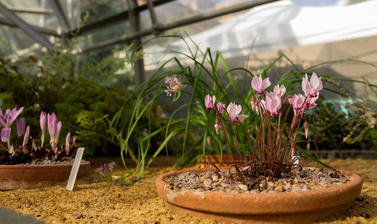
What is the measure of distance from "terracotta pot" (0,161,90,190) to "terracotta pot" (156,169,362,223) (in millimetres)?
1077

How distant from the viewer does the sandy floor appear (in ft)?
3.71

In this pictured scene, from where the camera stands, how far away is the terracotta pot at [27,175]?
1761 millimetres

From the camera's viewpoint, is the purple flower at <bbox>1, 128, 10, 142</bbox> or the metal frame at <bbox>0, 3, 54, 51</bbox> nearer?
the purple flower at <bbox>1, 128, 10, 142</bbox>

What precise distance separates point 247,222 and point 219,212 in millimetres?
91

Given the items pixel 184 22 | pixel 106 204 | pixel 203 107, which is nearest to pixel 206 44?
pixel 184 22

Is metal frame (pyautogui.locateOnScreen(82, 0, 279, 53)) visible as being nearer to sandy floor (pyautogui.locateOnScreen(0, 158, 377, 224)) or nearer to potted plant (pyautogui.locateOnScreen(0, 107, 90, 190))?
sandy floor (pyautogui.locateOnScreen(0, 158, 377, 224))

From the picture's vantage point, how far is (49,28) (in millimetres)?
5355

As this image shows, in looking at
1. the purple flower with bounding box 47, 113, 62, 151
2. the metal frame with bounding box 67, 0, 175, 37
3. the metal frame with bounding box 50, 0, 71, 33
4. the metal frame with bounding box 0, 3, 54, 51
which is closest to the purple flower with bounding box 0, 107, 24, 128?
the purple flower with bounding box 47, 113, 62, 151

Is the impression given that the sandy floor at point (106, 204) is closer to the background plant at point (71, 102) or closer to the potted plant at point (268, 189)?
the potted plant at point (268, 189)

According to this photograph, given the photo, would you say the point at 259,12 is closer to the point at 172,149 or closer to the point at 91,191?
the point at 172,149

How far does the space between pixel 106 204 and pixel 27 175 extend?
2.13 feet

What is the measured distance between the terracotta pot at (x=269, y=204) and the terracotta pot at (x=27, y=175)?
1077mm

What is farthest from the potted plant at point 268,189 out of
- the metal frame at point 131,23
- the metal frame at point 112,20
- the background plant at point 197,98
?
the metal frame at point 112,20

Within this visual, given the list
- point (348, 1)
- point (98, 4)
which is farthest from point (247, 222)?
point (98, 4)
